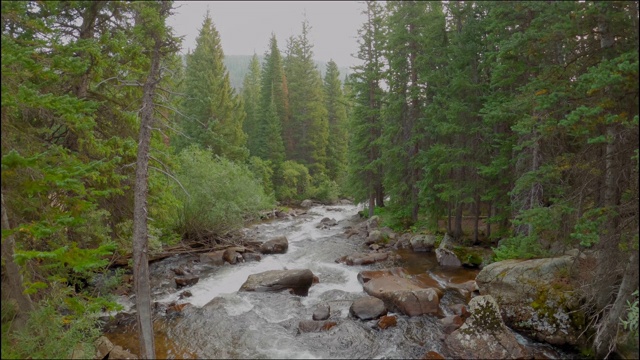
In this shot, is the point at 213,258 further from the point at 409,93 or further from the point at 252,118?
the point at 252,118

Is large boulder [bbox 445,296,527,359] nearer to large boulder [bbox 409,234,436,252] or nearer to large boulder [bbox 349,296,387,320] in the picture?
large boulder [bbox 349,296,387,320]

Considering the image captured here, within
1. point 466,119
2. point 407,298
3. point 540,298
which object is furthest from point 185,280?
point 466,119

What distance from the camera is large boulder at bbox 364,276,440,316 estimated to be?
11571 millimetres

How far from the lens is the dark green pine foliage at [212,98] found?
32.4 meters

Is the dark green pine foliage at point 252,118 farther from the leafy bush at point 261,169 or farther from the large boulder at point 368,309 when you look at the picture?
the large boulder at point 368,309

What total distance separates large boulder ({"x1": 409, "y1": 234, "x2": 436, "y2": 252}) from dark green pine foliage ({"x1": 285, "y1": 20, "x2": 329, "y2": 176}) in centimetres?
2449

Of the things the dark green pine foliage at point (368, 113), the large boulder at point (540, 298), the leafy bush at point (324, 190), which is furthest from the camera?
the leafy bush at point (324, 190)

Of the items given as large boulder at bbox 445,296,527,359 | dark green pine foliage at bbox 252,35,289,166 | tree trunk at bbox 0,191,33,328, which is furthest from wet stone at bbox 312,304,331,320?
dark green pine foliage at bbox 252,35,289,166

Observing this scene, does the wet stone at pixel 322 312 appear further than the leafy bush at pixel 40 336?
Yes

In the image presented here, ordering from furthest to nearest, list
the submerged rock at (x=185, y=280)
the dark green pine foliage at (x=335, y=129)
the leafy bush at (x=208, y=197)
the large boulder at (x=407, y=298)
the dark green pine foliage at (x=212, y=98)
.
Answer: the dark green pine foliage at (x=335, y=129), the dark green pine foliage at (x=212, y=98), the leafy bush at (x=208, y=197), the submerged rock at (x=185, y=280), the large boulder at (x=407, y=298)

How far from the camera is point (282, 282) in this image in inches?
557

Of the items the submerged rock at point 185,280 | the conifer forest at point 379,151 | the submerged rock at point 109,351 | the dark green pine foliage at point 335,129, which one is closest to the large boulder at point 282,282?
the submerged rock at point 185,280

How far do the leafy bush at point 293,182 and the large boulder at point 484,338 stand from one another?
3028cm

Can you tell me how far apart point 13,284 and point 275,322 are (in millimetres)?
6861
